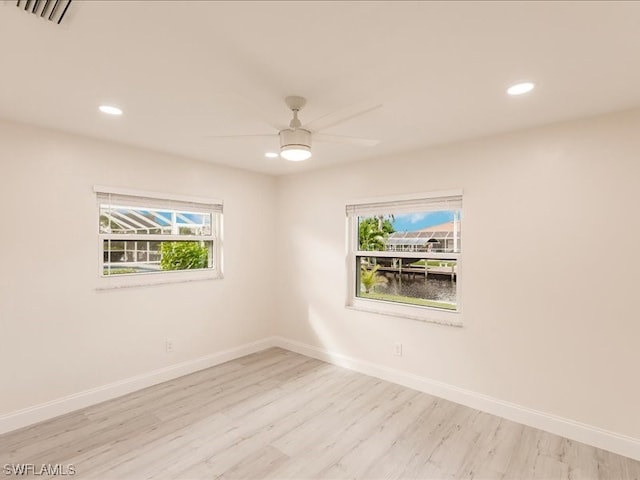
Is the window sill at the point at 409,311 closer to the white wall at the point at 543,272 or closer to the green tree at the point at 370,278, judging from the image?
the white wall at the point at 543,272

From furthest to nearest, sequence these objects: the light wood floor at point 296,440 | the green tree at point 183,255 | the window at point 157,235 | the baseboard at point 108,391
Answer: the green tree at point 183,255 → the window at point 157,235 → the baseboard at point 108,391 → the light wood floor at point 296,440

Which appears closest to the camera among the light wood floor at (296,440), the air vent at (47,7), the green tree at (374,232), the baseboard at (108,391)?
the air vent at (47,7)

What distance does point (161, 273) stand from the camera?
3715 millimetres

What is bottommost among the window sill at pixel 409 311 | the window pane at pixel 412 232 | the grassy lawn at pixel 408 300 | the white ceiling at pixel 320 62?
the window sill at pixel 409 311

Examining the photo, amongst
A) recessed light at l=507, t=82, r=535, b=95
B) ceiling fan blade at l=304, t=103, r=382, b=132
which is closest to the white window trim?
ceiling fan blade at l=304, t=103, r=382, b=132

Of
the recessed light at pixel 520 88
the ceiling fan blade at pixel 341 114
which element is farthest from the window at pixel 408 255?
the ceiling fan blade at pixel 341 114

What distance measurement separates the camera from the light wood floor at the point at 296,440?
2260 millimetres

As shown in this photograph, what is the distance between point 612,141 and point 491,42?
1.60 metres

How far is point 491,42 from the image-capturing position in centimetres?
165

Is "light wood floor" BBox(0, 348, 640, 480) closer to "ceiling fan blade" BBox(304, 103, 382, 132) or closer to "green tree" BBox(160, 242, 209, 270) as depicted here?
"green tree" BBox(160, 242, 209, 270)

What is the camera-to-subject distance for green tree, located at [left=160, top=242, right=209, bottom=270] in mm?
3811

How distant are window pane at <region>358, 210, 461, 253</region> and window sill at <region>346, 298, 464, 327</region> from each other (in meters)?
0.62

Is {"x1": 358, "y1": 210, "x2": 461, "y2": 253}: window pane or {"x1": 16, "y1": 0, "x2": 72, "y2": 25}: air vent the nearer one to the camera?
{"x1": 16, "y1": 0, "x2": 72, "y2": 25}: air vent

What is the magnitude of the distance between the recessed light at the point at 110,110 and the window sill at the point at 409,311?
9.86ft
